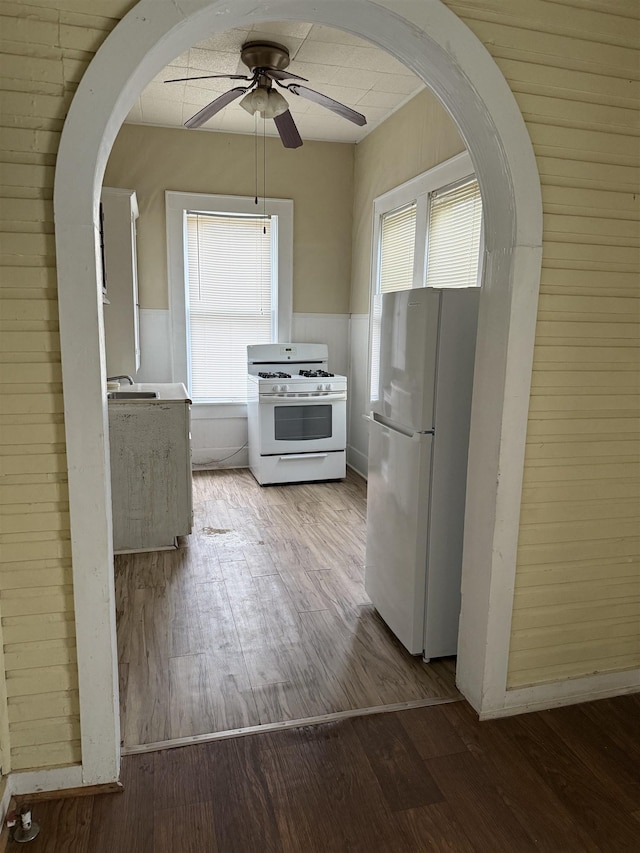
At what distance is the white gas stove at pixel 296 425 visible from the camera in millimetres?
4754

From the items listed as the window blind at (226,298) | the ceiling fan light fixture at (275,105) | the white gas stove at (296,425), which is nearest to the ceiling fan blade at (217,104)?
the ceiling fan light fixture at (275,105)

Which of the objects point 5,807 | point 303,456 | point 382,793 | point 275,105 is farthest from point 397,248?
point 5,807

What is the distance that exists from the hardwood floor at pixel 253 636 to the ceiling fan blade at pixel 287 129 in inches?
99.5

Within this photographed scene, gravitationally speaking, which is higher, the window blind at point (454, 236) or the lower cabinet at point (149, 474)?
the window blind at point (454, 236)

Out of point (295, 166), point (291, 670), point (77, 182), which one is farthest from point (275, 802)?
point (295, 166)

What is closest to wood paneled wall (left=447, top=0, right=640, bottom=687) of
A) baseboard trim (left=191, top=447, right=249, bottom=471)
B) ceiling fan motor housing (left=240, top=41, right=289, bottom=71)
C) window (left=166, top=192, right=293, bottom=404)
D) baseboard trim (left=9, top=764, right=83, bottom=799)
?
baseboard trim (left=9, top=764, right=83, bottom=799)

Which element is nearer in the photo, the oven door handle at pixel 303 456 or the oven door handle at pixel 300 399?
the oven door handle at pixel 300 399

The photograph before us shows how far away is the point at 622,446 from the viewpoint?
2.05 m

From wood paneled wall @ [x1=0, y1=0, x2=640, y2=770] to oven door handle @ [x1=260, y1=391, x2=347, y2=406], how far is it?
2.97 metres

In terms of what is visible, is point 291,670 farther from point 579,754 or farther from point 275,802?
point 579,754

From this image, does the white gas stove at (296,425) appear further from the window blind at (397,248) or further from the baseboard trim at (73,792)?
the baseboard trim at (73,792)

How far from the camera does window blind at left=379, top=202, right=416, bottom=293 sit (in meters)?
4.25

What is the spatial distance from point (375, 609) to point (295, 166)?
394 cm

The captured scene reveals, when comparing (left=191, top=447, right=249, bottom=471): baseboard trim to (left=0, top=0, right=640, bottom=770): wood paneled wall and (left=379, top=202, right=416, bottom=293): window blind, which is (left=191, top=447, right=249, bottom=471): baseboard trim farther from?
(left=0, top=0, right=640, bottom=770): wood paneled wall
